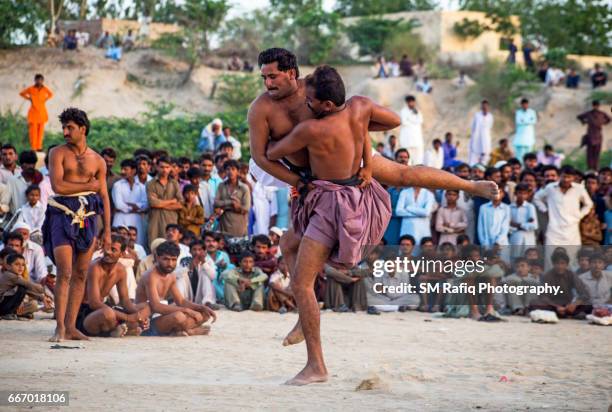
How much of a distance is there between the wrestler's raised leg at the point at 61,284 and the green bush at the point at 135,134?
14.5 m

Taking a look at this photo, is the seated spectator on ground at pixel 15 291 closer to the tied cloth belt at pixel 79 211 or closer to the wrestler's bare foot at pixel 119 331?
the wrestler's bare foot at pixel 119 331

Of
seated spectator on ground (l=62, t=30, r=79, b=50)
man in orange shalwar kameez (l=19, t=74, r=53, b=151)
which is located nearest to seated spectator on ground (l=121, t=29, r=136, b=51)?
seated spectator on ground (l=62, t=30, r=79, b=50)

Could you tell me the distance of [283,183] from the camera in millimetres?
7043

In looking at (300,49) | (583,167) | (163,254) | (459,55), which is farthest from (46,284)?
(459,55)

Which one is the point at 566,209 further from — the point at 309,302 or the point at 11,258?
the point at 309,302

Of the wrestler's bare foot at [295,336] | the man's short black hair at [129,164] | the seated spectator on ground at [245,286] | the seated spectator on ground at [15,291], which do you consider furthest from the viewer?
the man's short black hair at [129,164]

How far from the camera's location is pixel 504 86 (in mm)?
33438

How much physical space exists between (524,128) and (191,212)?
12115 mm

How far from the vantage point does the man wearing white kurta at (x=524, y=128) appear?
23.3 meters

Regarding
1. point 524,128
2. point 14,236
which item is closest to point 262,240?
point 14,236

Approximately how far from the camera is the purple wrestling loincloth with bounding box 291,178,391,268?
6.73 m

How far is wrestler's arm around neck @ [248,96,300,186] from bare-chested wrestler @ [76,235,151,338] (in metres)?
3.00

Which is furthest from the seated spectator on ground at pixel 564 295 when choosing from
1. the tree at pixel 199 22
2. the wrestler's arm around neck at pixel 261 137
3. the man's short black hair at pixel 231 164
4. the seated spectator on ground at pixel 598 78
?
the seated spectator on ground at pixel 598 78

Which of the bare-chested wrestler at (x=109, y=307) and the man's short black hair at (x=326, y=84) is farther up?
the man's short black hair at (x=326, y=84)
